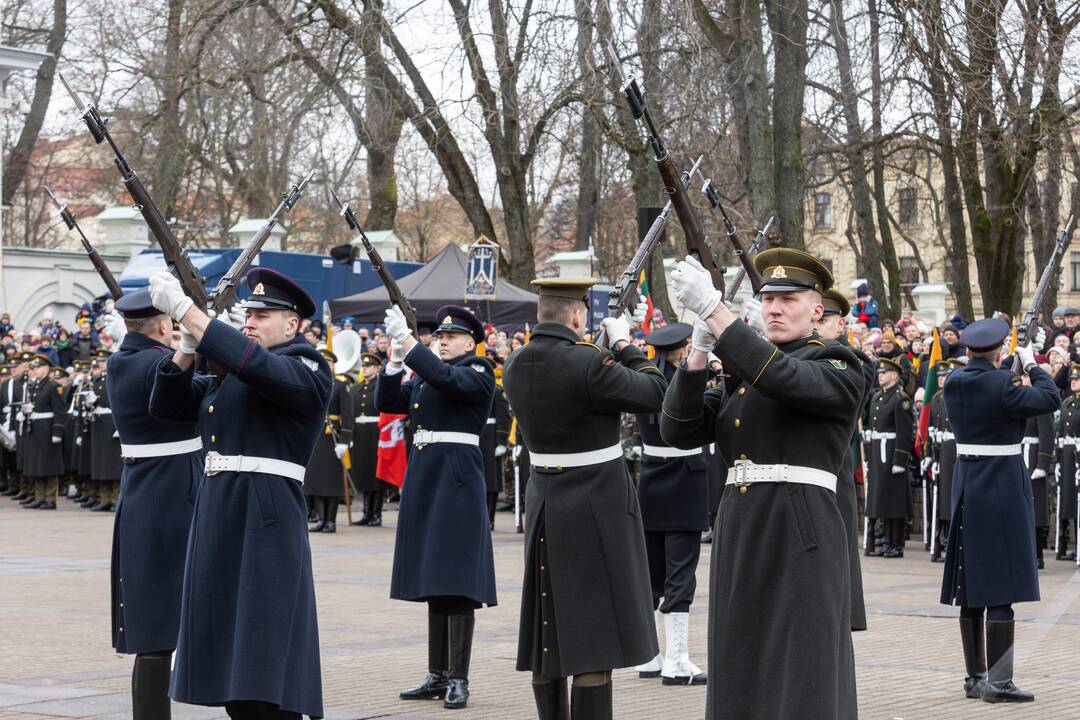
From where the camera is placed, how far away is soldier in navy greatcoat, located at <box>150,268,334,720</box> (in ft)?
19.5

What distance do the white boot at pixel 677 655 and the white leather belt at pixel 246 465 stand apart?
11.4 ft

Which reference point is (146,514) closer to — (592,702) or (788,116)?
(592,702)

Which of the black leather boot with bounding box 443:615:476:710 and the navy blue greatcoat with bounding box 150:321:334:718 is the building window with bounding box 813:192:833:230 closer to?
the black leather boot with bounding box 443:615:476:710

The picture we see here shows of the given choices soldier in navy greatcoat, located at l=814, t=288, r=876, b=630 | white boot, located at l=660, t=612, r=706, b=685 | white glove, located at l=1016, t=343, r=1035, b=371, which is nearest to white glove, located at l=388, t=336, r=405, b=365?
white boot, located at l=660, t=612, r=706, b=685

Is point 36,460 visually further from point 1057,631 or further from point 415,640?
point 1057,631

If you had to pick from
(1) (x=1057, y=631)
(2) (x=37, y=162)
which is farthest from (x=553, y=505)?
(2) (x=37, y=162)

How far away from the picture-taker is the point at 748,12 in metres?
20.6

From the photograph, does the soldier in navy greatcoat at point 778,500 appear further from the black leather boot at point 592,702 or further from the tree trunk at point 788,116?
the tree trunk at point 788,116

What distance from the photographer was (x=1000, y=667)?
28.3ft

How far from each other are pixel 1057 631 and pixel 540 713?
227 inches

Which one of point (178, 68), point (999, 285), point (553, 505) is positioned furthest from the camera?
point (178, 68)

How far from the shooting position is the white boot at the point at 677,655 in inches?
359

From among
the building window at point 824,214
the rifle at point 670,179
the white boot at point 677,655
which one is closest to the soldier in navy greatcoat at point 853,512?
the rifle at point 670,179

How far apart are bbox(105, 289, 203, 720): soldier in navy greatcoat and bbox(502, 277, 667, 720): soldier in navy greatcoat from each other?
1553mm
